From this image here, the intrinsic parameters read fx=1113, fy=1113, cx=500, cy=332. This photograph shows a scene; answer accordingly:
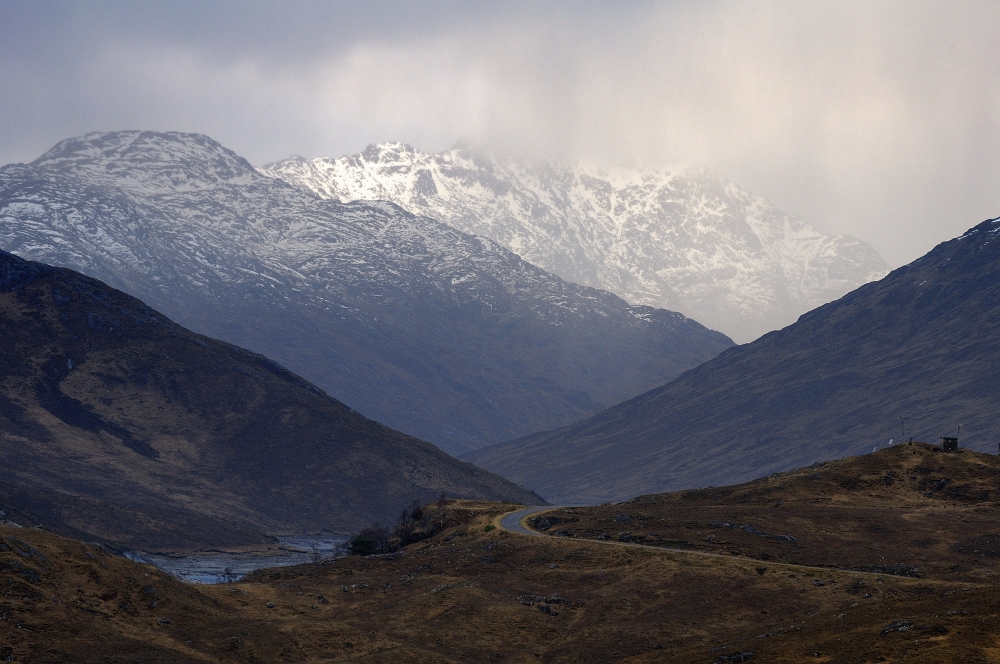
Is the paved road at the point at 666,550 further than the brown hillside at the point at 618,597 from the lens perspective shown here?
Yes

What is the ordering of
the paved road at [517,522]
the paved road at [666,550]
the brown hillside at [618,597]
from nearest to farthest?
1. the brown hillside at [618,597]
2. the paved road at [666,550]
3. the paved road at [517,522]

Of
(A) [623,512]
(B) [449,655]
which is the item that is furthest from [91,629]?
(A) [623,512]

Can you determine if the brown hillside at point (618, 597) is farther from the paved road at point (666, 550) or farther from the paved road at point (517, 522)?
the paved road at point (517, 522)

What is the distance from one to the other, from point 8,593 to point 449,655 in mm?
27648

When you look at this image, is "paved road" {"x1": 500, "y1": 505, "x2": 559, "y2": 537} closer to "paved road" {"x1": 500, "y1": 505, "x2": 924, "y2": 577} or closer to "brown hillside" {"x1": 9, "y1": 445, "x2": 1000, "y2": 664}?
"paved road" {"x1": 500, "y1": 505, "x2": 924, "y2": 577}

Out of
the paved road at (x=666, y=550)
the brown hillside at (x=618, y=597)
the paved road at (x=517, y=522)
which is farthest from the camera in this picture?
the paved road at (x=517, y=522)

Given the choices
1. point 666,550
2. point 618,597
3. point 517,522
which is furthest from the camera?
point 517,522

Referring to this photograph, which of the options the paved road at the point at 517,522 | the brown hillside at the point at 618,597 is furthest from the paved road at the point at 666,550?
the brown hillside at the point at 618,597

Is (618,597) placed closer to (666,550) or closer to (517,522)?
(666,550)

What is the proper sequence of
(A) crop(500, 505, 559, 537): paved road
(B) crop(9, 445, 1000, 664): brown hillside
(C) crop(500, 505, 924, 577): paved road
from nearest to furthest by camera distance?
(B) crop(9, 445, 1000, 664): brown hillside < (C) crop(500, 505, 924, 577): paved road < (A) crop(500, 505, 559, 537): paved road

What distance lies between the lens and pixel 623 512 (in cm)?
11481

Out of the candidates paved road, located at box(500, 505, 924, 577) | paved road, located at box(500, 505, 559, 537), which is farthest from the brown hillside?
paved road, located at box(500, 505, 559, 537)

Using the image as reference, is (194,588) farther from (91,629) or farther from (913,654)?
(913,654)

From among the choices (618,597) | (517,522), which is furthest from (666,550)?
(517,522)
